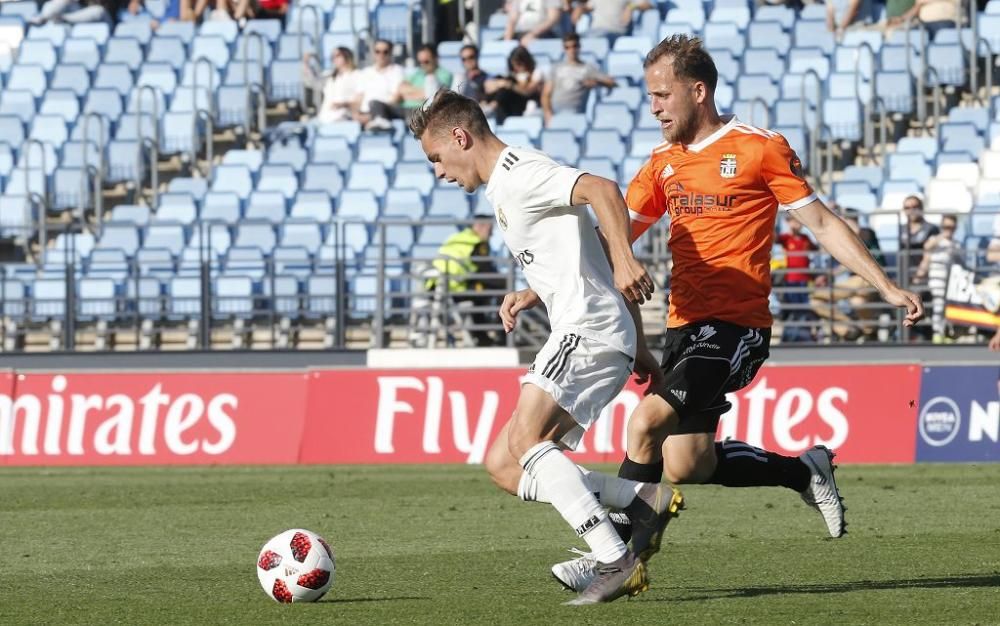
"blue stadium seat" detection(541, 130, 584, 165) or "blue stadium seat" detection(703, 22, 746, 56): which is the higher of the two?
"blue stadium seat" detection(703, 22, 746, 56)

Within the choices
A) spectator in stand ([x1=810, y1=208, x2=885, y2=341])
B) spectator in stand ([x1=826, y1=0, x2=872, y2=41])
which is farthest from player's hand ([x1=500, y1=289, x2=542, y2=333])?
spectator in stand ([x1=826, y1=0, x2=872, y2=41])

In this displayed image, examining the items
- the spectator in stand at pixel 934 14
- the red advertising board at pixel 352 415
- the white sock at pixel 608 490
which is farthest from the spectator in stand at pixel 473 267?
the white sock at pixel 608 490

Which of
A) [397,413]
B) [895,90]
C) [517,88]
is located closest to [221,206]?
[517,88]

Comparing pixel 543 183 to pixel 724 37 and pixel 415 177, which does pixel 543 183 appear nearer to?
pixel 415 177

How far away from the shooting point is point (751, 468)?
8219 millimetres

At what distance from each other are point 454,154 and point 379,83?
53.5ft

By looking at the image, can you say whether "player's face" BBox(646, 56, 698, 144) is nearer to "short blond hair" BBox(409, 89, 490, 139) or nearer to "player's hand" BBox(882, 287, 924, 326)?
"short blond hair" BBox(409, 89, 490, 139)

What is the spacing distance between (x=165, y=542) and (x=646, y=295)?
182 inches

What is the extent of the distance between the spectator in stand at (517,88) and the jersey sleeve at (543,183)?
15.8 meters

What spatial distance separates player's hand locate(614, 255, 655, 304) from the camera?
6.41m

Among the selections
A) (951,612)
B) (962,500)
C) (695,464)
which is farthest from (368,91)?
(951,612)

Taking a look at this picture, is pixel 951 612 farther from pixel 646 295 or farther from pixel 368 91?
pixel 368 91

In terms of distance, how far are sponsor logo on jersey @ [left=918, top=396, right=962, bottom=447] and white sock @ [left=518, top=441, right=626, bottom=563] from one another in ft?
31.5

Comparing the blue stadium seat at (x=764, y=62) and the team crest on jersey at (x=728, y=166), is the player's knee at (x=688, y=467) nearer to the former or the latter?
the team crest on jersey at (x=728, y=166)
